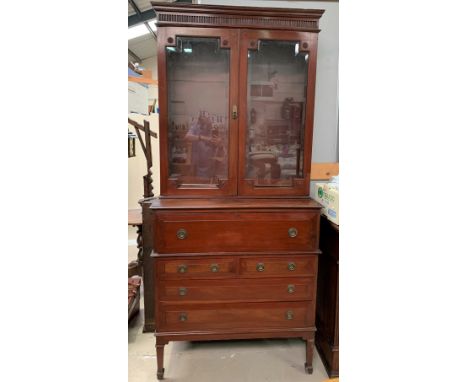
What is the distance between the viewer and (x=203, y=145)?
5.07ft

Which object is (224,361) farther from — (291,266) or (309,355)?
(291,266)

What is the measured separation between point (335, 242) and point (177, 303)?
820mm

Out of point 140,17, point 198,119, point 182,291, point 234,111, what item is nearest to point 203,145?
point 198,119

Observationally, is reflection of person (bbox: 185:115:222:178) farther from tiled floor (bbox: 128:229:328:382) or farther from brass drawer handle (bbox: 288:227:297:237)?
tiled floor (bbox: 128:229:328:382)

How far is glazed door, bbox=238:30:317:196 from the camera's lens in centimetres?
147

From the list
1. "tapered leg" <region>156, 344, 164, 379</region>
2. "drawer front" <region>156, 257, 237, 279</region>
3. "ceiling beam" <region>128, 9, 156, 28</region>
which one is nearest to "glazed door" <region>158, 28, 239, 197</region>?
"drawer front" <region>156, 257, 237, 279</region>

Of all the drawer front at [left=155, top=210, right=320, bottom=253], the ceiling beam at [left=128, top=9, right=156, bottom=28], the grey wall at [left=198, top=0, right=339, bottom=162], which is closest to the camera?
the drawer front at [left=155, top=210, right=320, bottom=253]

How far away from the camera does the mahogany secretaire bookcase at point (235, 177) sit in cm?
139

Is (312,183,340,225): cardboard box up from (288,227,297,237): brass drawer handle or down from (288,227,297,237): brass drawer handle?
up

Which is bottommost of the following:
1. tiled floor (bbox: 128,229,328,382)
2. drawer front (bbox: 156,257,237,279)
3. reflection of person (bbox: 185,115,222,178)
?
tiled floor (bbox: 128,229,328,382)

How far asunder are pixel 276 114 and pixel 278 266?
→ 0.77 meters
